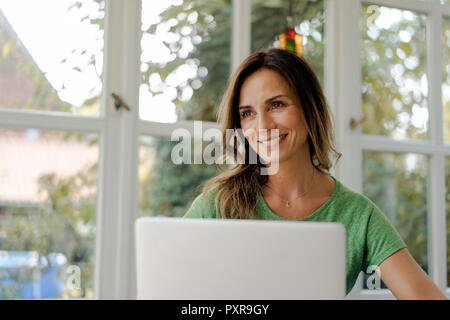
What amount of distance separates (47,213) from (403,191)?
1.63m

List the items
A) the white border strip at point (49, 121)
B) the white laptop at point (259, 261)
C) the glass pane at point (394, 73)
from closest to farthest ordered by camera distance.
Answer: the white laptop at point (259, 261) < the white border strip at point (49, 121) < the glass pane at point (394, 73)

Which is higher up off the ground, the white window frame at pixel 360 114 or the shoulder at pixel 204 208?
the white window frame at pixel 360 114

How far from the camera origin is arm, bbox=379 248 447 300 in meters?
1.18

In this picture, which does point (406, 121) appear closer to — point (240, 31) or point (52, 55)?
point (240, 31)

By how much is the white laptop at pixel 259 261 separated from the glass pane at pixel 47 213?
4.21ft

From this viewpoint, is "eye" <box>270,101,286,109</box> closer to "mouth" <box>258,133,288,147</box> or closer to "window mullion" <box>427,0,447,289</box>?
"mouth" <box>258,133,288,147</box>

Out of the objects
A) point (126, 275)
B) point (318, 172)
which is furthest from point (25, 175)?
point (318, 172)

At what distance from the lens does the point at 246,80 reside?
1503 millimetres

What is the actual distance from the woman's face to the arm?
1.43 ft

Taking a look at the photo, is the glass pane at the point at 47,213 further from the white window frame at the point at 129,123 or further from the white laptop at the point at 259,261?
the white laptop at the point at 259,261

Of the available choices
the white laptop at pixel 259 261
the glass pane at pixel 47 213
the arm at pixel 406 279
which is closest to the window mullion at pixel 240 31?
the glass pane at pixel 47 213

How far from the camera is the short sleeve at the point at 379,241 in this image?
129cm

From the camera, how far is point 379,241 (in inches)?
51.7
